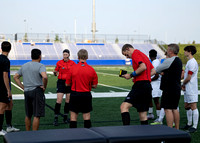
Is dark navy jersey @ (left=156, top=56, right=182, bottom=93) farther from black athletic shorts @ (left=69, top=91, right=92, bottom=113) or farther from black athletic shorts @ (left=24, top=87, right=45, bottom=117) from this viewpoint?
black athletic shorts @ (left=24, top=87, right=45, bottom=117)

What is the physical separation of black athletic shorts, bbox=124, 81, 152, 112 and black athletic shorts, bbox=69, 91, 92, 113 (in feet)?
2.39

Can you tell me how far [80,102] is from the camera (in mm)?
6129

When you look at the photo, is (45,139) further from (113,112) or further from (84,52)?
(113,112)

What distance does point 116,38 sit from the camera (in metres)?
67.8

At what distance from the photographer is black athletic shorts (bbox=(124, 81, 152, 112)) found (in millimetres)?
6152

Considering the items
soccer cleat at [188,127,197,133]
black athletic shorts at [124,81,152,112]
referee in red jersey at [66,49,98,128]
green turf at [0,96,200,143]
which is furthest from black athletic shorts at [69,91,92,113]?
soccer cleat at [188,127,197,133]

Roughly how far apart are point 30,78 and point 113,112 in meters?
4.36

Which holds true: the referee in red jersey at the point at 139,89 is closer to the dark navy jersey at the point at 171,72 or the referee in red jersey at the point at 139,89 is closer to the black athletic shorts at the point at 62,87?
the dark navy jersey at the point at 171,72

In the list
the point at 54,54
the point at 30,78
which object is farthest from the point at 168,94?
the point at 54,54

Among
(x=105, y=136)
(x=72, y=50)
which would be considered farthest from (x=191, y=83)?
(x=72, y=50)

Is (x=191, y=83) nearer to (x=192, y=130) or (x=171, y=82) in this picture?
(x=192, y=130)

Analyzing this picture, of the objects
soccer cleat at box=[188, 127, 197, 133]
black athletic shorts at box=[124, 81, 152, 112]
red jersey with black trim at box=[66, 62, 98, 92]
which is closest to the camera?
red jersey with black trim at box=[66, 62, 98, 92]

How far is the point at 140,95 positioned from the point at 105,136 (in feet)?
8.35

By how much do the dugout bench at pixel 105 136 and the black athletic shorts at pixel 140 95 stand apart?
6.55ft
